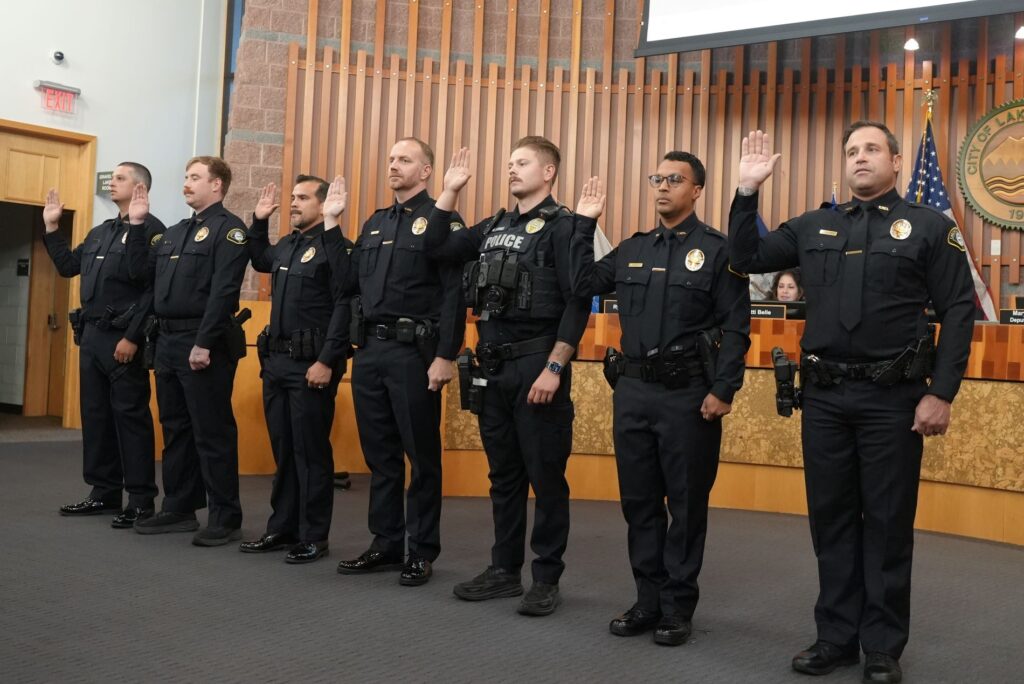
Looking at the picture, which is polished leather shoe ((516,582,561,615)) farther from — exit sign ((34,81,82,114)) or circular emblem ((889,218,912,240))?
exit sign ((34,81,82,114))

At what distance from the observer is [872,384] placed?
2.44 m

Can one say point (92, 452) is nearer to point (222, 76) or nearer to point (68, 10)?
point (68, 10)

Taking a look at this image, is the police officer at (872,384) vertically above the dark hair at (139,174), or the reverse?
the dark hair at (139,174)

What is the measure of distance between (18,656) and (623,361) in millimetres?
1754

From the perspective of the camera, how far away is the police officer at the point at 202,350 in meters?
3.81

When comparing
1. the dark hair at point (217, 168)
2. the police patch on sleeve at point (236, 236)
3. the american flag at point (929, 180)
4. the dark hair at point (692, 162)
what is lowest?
the police patch on sleeve at point (236, 236)

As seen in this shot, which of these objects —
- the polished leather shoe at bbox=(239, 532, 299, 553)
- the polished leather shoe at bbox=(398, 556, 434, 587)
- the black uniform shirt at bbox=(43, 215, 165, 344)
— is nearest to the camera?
the polished leather shoe at bbox=(398, 556, 434, 587)

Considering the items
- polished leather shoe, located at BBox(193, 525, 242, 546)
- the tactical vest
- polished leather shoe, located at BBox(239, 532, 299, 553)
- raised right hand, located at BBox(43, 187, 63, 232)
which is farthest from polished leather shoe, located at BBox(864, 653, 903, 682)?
raised right hand, located at BBox(43, 187, 63, 232)

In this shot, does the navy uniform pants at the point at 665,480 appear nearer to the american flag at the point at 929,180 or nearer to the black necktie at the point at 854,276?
the black necktie at the point at 854,276

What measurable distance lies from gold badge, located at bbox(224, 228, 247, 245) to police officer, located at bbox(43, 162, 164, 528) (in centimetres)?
49

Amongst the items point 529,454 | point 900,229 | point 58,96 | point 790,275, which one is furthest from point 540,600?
point 58,96

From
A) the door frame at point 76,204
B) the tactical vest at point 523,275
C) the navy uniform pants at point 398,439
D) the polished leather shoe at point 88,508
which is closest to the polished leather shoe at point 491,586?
the navy uniform pants at point 398,439

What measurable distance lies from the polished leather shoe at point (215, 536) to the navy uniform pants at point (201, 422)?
23 millimetres

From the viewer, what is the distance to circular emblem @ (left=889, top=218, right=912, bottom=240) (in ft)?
8.09
